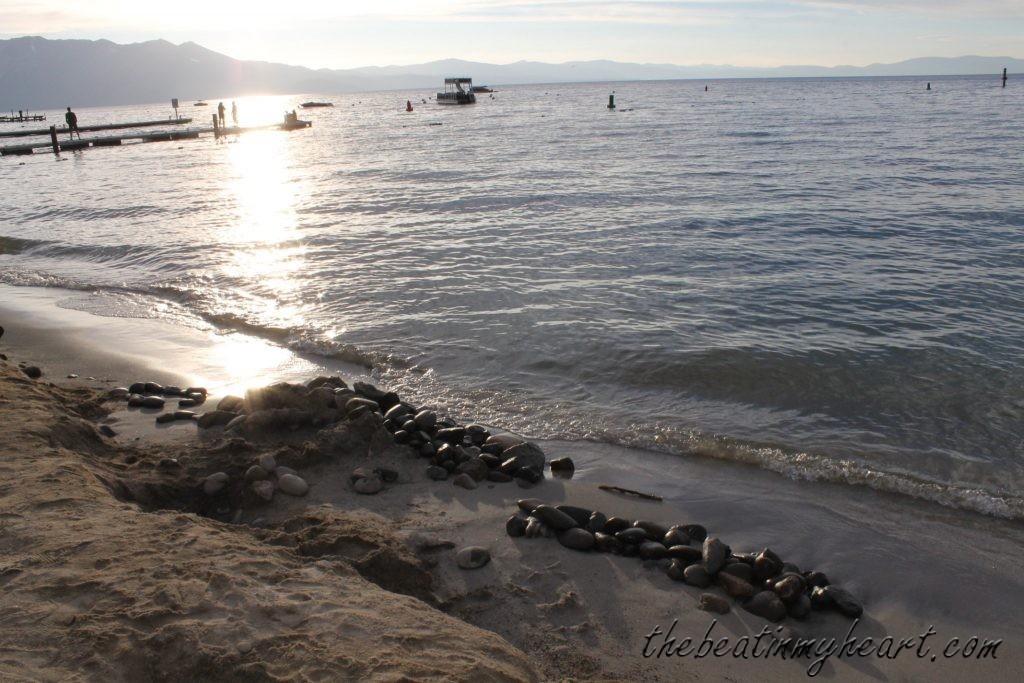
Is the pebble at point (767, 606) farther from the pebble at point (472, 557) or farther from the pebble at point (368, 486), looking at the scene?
the pebble at point (368, 486)

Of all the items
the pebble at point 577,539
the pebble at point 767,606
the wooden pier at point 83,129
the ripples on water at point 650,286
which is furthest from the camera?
the wooden pier at point 83,129

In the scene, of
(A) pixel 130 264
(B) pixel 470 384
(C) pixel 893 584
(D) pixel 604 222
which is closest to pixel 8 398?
(B) pixel 470 384

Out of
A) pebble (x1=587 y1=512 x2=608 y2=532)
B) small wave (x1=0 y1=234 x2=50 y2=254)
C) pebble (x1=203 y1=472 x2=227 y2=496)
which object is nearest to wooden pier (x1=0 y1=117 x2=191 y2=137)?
small wave (x1=0 y1=234 x2=50 y2=254)

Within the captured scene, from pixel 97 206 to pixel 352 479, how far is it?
20090 mm

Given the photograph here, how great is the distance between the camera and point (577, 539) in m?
4.71

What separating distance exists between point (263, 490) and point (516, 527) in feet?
6.05

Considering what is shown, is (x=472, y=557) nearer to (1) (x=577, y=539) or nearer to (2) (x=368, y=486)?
(1) (x=577, y=539)

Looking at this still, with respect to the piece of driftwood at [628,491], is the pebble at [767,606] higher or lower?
lower

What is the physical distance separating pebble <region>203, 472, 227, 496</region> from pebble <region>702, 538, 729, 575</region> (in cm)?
341

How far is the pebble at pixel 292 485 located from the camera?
17.3 ft

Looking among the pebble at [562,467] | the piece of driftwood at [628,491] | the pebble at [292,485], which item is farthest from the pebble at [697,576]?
the pebble at [292,485]

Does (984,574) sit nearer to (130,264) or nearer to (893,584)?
(893,584)

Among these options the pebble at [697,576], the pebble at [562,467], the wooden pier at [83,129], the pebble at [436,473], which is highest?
the wooden pier at [83,129]

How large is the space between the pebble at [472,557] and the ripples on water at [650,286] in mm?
2339
